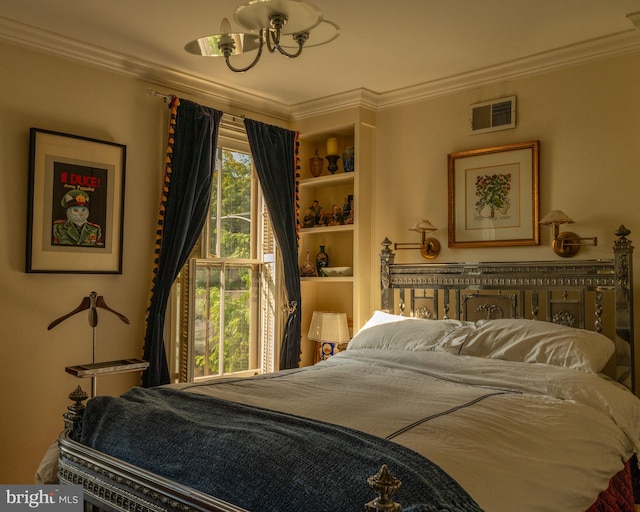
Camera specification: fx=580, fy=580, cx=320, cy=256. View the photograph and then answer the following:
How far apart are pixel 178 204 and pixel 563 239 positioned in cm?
238

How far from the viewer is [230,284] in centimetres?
425

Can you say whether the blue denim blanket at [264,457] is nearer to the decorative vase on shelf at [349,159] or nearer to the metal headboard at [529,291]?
the metal headboard at [529,291]

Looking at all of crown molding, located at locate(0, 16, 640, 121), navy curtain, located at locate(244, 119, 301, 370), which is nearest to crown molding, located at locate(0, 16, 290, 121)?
crown molding, located at locate(0, 16, 640, 121)

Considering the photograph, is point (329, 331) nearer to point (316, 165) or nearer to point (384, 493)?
point (316, 165)

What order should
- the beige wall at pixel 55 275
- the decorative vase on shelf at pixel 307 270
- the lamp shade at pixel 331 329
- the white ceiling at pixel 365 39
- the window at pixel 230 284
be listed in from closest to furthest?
the white ceiling at pixel 365 39
the beige wall at pixel 55 275
the window at pixel 230 284
the lamp shade at pixel 331 329
the decorative vase on shelf at pixel 307 270

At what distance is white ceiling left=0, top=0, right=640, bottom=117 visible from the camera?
2908mm

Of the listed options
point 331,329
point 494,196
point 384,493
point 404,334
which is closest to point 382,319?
point 404,334

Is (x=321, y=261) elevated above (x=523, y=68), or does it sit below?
below

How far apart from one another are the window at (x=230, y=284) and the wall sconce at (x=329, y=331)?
0.34 metres

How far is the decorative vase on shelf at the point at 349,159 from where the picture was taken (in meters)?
4.39

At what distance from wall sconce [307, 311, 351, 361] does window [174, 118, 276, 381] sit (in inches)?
13.2

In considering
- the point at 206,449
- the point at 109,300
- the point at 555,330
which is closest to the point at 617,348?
the point at 555,330

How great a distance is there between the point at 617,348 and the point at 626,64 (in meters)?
1.60

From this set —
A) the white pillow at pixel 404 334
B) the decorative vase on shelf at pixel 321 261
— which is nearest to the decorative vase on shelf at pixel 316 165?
the decorative vase on shelf at pixel 321 261
